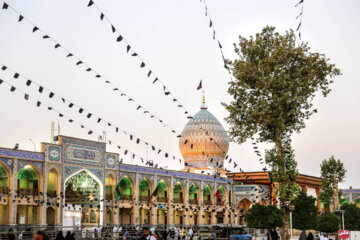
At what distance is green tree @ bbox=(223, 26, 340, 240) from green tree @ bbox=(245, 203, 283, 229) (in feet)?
1.29

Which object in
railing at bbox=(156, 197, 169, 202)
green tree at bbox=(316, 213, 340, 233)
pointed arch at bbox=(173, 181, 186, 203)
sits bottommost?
green tree at bbox=(316, 213, 340, 233)

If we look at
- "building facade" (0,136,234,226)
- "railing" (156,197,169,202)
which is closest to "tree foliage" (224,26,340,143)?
"building facade" (0,136,234,226)

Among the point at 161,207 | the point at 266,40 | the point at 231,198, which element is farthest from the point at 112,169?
the point at 266,40

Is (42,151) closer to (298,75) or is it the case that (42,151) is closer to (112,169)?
(112,169)

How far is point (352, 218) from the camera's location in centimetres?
3562

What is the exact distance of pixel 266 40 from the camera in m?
23.7

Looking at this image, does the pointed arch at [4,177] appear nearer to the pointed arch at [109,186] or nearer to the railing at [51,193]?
the railing at [51,193]

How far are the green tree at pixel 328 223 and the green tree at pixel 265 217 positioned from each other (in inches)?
417

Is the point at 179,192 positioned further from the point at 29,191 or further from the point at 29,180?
the point at 29,191

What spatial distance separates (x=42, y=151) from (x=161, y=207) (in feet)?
42.3

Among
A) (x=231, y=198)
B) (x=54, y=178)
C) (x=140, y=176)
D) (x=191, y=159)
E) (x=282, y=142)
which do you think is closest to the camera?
(x=282, y=142)

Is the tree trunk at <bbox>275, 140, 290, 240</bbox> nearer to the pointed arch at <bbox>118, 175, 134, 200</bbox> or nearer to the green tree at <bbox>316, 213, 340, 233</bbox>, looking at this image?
the green tree at <bbox>316, 213, 340, 233</bbox>

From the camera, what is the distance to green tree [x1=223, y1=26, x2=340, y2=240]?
22406mm

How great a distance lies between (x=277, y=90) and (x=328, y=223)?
41.4ft
